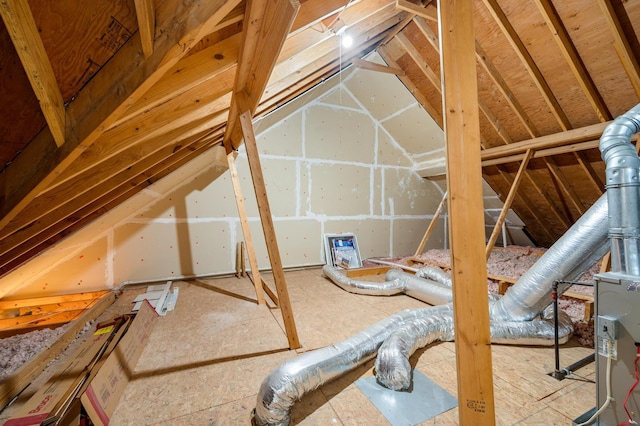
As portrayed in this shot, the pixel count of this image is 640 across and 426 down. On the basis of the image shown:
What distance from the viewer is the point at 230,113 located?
2.15 metres

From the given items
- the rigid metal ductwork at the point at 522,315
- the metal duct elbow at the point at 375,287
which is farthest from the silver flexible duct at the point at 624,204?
the metal duct elbow at the point at 375,287

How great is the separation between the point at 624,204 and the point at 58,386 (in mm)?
3161

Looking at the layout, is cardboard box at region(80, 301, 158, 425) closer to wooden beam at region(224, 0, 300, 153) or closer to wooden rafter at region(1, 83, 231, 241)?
wooden rafter at region(1, 83, 231, 241)

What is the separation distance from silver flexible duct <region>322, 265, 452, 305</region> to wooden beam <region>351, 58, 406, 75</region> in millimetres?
2720

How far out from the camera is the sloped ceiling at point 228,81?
777mm

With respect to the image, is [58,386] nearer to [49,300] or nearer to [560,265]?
[49,300]

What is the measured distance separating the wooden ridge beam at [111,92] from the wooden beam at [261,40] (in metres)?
0.34

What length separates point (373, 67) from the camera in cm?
337

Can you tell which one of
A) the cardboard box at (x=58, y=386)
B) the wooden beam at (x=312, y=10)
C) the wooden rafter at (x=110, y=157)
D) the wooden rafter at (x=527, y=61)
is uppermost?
the wooden rafter at (x=527, y=61)

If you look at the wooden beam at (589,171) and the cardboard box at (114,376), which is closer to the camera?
the cardboard box at (114,376)

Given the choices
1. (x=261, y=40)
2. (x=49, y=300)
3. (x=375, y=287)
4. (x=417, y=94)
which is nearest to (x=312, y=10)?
(x=261, y=40)

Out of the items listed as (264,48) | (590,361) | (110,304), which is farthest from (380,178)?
(110,304)

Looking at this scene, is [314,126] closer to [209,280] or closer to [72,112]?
[209,280]

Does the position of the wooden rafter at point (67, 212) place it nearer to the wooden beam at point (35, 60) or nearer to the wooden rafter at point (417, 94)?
the wooden beam at point (35, 60)
